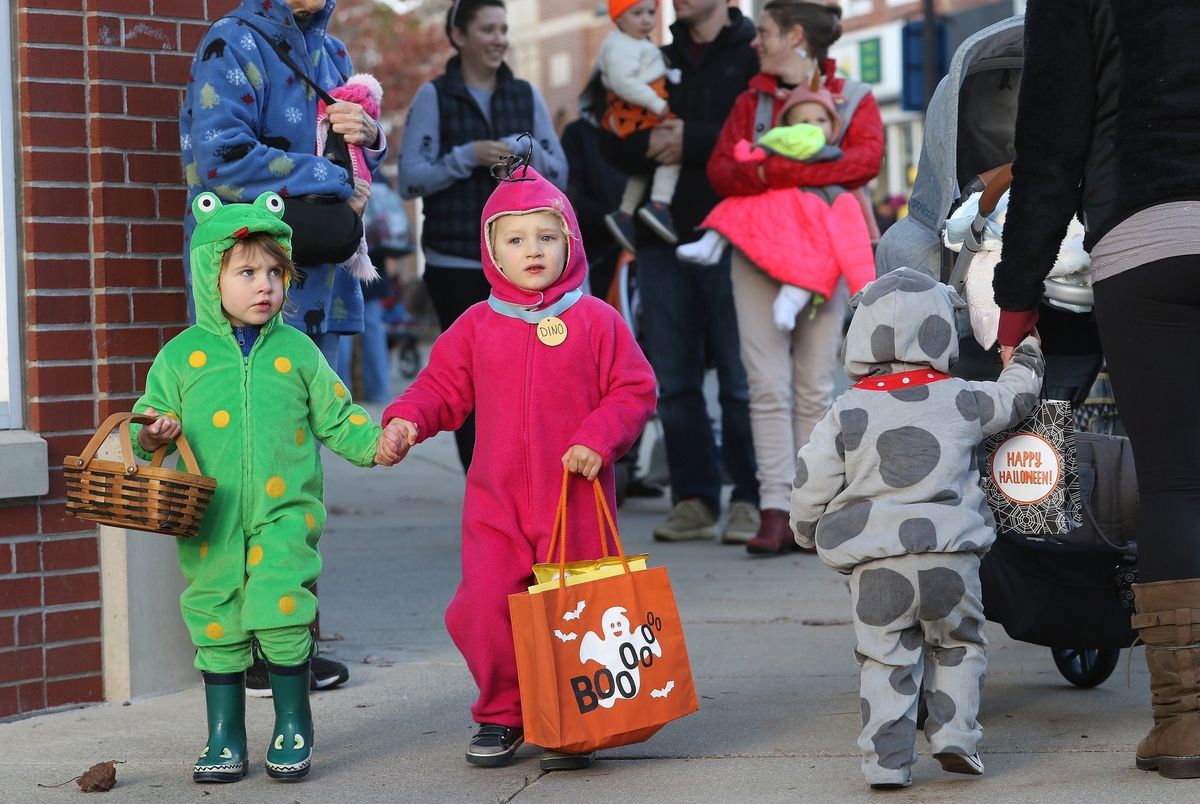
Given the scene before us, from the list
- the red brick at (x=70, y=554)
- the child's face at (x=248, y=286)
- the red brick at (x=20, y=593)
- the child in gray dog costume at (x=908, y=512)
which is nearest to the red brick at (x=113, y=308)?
the red brick at (x=70, y=554)

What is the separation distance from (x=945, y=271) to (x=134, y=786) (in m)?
2.60

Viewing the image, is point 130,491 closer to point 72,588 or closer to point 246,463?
point 246,463

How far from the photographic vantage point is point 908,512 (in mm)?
4055

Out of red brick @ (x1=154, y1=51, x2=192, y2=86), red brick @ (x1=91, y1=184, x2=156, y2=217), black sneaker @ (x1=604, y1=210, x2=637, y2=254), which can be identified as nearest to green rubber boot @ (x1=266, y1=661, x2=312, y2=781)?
red brick @ (x1=91, y1=184, x2=156, y2=217)

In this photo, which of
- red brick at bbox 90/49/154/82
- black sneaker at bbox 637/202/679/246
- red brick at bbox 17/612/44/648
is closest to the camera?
red brick at bbox 17/612/44/648

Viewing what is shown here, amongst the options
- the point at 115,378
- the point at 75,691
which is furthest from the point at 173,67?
the point at 75,691

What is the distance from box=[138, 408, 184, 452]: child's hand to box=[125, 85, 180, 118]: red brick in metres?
1.33

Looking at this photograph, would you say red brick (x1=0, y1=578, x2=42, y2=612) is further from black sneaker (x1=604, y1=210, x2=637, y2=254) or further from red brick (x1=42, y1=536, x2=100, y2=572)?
black sneaker (x1=604, y1=210, x2=637, y2=254)

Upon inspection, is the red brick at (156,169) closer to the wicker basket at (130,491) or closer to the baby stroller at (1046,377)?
the wicker basket at (130,491)

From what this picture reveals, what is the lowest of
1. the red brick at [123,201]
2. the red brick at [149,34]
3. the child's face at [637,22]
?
the red brick at [123,201]

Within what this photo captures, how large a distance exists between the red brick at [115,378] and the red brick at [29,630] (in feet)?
2.25

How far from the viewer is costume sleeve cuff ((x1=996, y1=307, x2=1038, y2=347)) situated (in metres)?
4.32

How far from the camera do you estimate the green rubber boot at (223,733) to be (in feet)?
14.3

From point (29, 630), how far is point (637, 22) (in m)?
4.30
